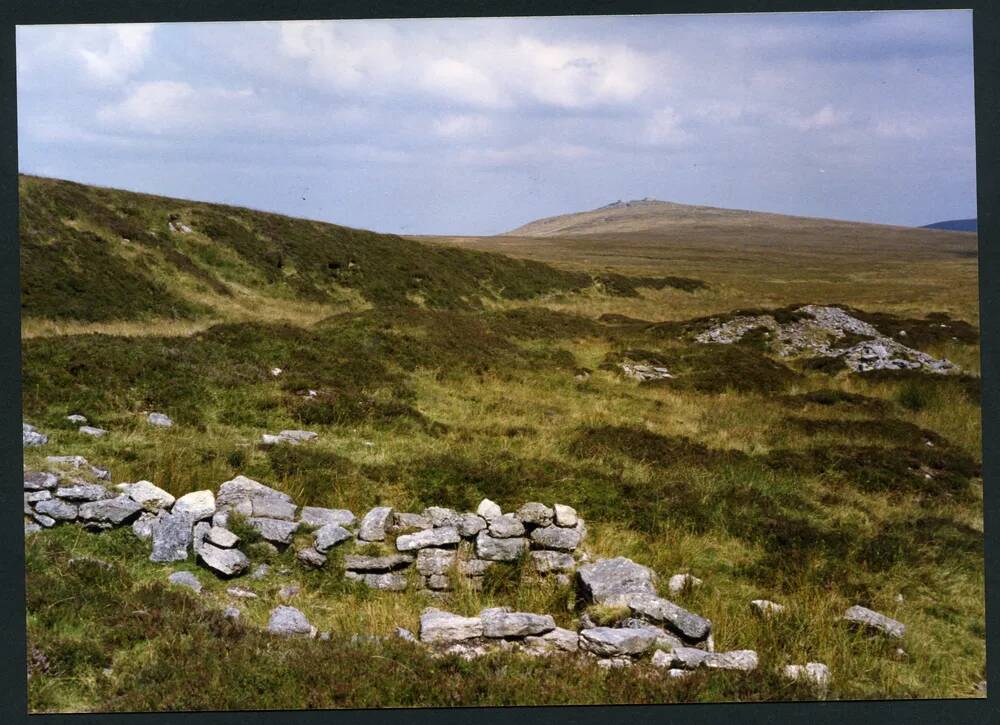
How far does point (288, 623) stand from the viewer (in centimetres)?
651

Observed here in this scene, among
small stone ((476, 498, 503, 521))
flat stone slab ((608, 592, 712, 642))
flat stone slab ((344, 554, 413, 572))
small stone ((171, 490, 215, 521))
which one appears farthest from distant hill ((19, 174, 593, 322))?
flat stone slab ((608, 592, 712, 642))

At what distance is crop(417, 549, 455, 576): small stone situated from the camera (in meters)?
7.75

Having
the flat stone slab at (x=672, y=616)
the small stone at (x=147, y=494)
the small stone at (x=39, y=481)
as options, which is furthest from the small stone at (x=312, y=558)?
the flat stone slab at (x=672, y=616)

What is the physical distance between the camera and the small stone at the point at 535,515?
27.9ft

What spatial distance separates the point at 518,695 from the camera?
5984 mm

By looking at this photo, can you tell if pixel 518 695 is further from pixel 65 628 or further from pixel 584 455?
pixel 584 455

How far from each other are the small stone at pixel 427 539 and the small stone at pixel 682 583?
8.61ft

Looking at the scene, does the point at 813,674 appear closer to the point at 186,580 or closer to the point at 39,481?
the point at 186,580

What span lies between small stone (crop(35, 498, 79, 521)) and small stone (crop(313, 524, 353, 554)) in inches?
111

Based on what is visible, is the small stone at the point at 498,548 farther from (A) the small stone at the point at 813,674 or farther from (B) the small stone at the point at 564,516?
(A) the small stone at the point at 813,674

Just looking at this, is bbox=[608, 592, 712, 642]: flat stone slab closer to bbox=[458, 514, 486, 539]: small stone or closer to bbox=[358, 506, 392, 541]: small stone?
bbox=[458, 514, 486, 539]: small stone

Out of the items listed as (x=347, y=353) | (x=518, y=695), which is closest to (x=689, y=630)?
(x=518, y=695)

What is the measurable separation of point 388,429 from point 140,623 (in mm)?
6918

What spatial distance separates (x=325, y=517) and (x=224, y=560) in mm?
1425
